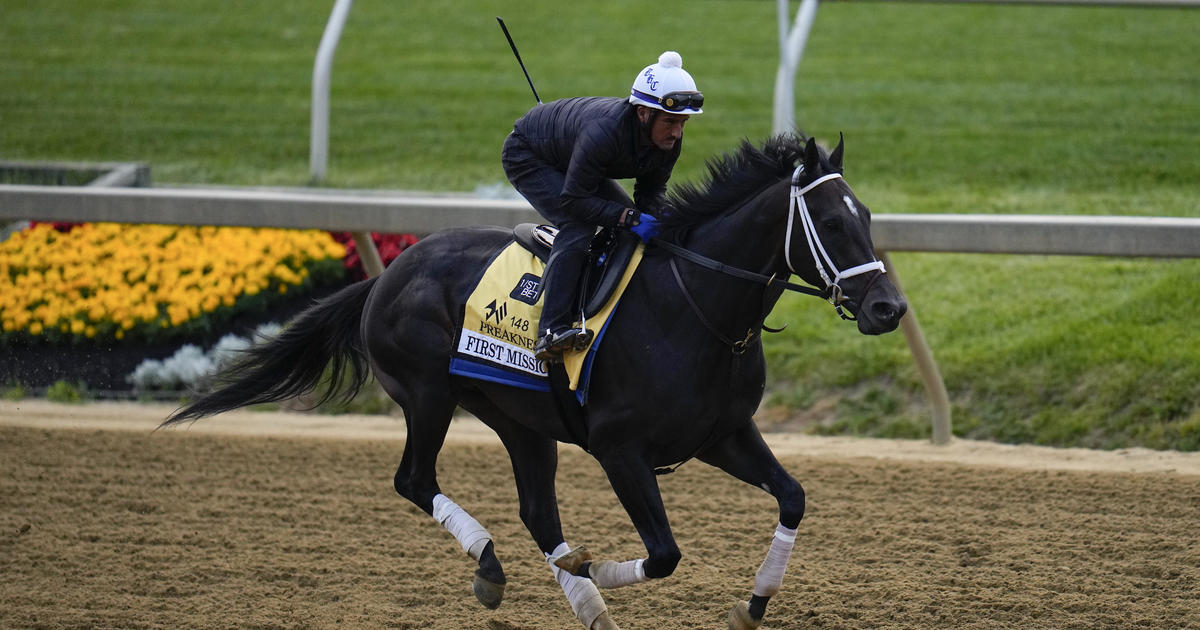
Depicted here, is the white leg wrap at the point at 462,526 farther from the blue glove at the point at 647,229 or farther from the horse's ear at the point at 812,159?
the horse's ear at the point at 812,159

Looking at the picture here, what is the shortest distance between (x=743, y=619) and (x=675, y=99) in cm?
169

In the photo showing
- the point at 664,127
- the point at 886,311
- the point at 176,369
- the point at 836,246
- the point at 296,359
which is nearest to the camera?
the point at 886,311

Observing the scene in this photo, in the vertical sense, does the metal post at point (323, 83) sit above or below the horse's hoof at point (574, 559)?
above

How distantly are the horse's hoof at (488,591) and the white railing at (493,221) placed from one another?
1956mm

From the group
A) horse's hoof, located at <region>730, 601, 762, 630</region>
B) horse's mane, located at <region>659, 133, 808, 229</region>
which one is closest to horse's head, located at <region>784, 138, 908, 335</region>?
horse's mane, located at <region>659, 133, 808, 229</region>

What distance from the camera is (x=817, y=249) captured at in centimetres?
378

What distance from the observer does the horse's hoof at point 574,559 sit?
4.29m

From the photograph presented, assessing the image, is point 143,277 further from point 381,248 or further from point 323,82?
point 323,82

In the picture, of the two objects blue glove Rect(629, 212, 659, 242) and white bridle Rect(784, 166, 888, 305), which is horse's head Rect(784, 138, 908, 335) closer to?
white bridle Rect(784, 166, 888, 305)

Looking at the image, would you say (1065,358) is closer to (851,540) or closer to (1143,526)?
(1143,526)

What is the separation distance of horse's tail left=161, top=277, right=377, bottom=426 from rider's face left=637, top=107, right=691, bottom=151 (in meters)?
1.64

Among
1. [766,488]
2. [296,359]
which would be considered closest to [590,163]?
[766,488]

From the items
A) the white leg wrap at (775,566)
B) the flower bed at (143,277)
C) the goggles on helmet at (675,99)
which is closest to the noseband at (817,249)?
the goggles on helmet at (675,99)

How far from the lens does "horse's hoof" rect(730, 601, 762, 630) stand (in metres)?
4.16
